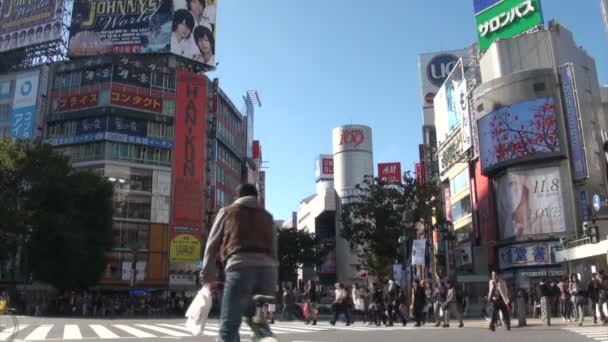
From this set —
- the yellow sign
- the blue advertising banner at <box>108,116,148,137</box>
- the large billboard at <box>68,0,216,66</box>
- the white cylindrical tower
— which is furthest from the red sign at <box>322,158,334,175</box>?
the yellow sign

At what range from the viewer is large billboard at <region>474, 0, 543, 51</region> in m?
38.0

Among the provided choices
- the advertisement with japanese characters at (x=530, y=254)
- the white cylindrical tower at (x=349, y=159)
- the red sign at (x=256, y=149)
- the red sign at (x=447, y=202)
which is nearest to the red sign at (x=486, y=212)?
the advertisement with japanese characters at (x=530, y=254)

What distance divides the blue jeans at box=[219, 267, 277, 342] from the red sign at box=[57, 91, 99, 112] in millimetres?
45873

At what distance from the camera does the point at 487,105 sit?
3638cm

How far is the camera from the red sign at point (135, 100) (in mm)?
46219

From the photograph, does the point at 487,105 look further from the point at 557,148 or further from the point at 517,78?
the point at 557,148

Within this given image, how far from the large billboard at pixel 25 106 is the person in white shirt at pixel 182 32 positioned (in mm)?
12153

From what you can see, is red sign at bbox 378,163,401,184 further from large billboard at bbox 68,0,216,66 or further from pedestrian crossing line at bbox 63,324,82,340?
pedestrian crossing line at bbox 63,324,82,340

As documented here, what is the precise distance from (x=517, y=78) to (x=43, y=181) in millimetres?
28751

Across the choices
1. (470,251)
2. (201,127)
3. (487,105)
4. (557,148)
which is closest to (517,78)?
(487,105)

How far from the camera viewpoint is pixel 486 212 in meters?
38.2

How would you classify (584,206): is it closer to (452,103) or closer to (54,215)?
(452,103)

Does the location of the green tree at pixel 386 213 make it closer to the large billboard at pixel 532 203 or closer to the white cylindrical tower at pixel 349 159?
the large billboard at pixel 532 203

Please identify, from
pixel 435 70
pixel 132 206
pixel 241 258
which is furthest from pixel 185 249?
pixel 241 258
